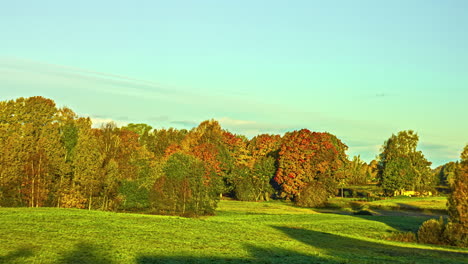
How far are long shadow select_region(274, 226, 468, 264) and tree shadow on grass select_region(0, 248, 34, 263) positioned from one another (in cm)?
1604

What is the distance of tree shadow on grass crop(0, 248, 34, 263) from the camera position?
2116 centimetres

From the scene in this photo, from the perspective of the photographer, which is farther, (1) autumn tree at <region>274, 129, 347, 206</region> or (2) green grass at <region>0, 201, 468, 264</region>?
(1) autumn tree at <region>274, 129, 347, 206</region>

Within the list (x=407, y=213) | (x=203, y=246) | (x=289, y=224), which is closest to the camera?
(x=203, y=246)

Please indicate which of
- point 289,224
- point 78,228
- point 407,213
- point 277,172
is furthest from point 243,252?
point 277,172

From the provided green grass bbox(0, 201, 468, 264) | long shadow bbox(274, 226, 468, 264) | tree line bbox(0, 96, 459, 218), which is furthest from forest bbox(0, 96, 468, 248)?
green grass bbox(0, 201, 468, 264)

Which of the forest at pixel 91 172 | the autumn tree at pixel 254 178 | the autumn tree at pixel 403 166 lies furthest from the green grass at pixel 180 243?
the autumn tree at pixel 403 166

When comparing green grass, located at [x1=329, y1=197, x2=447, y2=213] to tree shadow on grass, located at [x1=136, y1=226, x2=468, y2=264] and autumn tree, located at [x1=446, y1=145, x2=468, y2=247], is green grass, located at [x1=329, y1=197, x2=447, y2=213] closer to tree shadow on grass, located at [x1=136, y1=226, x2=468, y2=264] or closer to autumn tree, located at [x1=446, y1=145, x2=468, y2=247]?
autumn tree, located at [x1=446, y1=145, x2=468, y2=247]

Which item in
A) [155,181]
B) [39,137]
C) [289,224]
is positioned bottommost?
[289,224]

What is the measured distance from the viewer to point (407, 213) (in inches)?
2955

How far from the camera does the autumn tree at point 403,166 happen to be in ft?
353

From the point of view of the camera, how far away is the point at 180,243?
1191 inches

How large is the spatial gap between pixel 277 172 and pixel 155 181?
3811 centimetres

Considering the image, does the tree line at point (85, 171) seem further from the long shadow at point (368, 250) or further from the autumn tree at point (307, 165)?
the long shadow at point (368, 250)

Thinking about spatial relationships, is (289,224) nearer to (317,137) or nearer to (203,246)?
(203,246)
